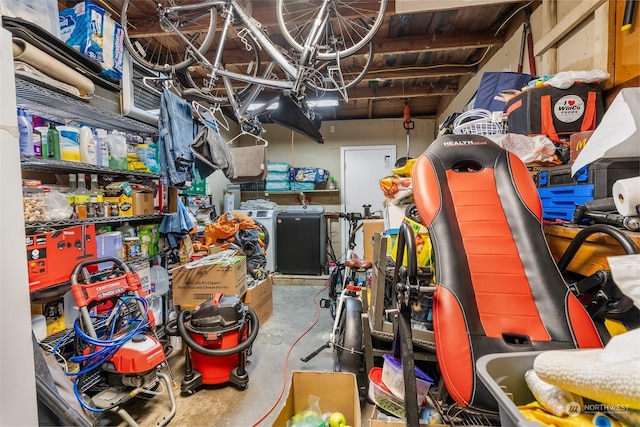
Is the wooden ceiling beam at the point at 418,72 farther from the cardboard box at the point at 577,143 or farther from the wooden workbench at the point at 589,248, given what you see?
the wooden workbench at the point at 589,248

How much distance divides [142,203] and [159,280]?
73cm

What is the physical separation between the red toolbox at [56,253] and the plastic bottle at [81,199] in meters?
0.11

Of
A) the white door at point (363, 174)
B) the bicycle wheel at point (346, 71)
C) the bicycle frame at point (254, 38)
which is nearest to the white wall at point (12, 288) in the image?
the bicycle frame at point (254, 38)

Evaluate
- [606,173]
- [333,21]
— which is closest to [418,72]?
[333,21]

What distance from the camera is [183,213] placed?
8.82ft

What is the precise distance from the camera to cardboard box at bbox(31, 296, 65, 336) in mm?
1643

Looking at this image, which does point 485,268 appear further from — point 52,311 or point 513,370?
point 52,311

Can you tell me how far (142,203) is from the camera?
228 cm

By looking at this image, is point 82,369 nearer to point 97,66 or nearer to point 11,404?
point 11,404

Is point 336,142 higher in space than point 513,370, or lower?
higher

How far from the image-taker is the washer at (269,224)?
4.55 meters

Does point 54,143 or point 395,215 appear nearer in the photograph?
point 54,143

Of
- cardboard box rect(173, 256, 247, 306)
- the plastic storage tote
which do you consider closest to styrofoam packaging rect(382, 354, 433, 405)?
the plastic storage tote

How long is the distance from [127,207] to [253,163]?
4.56ft
